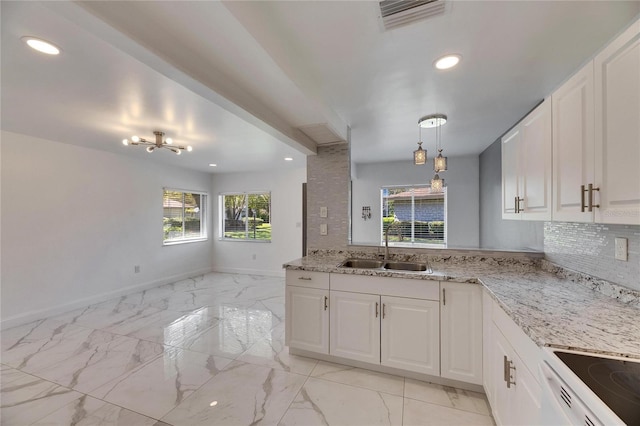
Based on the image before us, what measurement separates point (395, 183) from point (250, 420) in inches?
180

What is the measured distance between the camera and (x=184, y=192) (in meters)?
5.57

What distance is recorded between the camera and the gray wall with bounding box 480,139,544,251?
252 centimetres

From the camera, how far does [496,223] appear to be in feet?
12.1

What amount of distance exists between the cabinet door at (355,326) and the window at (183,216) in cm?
443

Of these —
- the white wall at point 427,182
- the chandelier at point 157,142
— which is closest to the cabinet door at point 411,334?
the white wall at point 427,182

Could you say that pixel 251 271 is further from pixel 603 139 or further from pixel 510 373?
pixel 603 139

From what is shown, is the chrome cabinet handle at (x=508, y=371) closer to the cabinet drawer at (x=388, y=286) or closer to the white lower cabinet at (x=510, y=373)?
the white lower cabinet at (x=510, y=373)

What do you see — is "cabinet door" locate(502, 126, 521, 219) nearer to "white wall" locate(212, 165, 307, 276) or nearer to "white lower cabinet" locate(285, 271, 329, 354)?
→ "white lower cabinet" locate(285, 271, 329, 354)

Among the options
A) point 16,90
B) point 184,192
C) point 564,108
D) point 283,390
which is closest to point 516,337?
point 564,108

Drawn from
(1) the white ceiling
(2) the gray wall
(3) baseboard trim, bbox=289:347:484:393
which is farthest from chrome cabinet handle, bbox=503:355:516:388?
(1) the white ceiling

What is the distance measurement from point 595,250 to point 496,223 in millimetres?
2289

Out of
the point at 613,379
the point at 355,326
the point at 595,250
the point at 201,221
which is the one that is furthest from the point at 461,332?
the point at 201,221

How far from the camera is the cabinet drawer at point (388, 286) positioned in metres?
1.93

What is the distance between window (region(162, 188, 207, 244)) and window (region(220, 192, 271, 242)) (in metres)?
0.48
